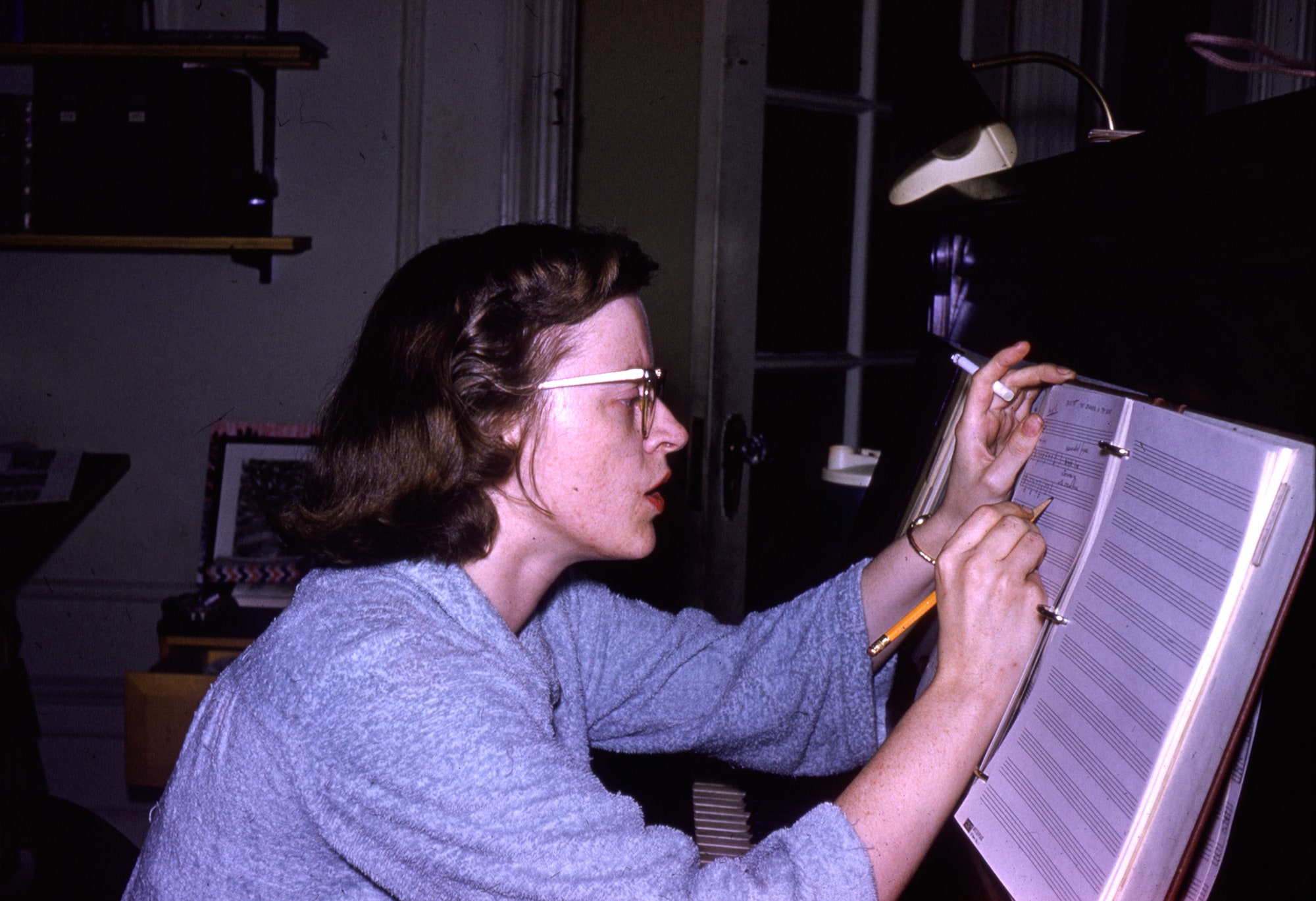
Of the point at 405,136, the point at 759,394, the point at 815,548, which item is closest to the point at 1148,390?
the point at 759,394

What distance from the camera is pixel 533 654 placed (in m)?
1.05

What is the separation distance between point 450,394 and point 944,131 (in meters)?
0.54

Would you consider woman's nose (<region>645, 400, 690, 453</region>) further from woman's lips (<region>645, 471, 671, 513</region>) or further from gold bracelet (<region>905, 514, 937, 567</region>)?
gold bracelet (<region>905, 514, 937, 567</region>)

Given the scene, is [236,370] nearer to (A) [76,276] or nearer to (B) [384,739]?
(A) [76,276]

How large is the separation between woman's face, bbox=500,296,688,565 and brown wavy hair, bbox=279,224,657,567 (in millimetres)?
20

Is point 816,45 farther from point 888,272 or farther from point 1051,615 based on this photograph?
point 1051,615

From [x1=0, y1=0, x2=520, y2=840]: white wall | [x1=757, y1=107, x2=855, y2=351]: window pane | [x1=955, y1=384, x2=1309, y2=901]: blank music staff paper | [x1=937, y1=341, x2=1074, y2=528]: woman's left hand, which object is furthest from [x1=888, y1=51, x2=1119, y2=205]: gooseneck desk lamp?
[x1=0, y1=0, x2=520, y2=840]: white wall

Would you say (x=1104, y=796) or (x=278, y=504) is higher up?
(x=1104, y=796)

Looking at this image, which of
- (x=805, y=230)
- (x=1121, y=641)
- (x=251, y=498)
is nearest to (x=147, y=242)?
(x=251, y=498)

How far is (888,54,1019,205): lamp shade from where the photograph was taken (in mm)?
929

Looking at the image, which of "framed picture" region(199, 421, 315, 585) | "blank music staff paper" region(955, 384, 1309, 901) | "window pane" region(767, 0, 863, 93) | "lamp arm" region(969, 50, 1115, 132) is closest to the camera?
"blank music staff paper" region(955, 384, 1309, 901)

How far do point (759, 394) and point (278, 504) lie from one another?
121 cm

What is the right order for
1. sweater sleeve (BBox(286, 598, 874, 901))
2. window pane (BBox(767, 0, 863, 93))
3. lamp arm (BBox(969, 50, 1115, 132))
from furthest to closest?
window pane (BBox(767, 0, 863, 93)) → lamp arm (BBox(969, 50, 1115, 132)) → sweater sleeve (BBox(286, 598, 874, 901))

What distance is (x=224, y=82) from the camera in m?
2.19
